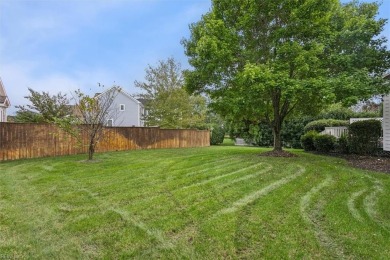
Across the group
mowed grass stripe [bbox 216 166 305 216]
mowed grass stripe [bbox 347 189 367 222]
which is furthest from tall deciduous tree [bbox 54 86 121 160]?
mowed grass stripe [bbox 347 189 367 222]

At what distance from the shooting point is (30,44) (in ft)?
45.3

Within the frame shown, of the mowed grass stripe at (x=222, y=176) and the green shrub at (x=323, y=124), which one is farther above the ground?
the green shrub at (x=323, y=124)

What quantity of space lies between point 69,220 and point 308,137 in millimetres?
14212

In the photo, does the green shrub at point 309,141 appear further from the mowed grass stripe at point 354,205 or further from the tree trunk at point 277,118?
the mowed grass stripe at point 354,205

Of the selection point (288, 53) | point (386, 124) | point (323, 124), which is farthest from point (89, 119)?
point (323, 124)

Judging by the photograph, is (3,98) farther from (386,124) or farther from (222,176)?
(386,124)

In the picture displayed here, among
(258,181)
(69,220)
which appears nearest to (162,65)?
(258,181)

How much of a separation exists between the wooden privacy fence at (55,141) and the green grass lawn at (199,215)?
15.9 feet

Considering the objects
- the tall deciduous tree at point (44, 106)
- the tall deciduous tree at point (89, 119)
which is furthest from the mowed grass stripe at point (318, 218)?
the tall deciduous tree at point (44, 106)

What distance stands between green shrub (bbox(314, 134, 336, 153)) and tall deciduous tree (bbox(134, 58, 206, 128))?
13.9 m

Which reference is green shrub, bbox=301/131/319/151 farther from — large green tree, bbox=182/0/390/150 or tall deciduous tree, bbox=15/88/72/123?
tall deciduous tree, bbox=15/88/72/123

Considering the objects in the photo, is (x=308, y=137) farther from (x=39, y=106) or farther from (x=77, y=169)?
(x=39, y=106)

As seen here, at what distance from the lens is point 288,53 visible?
10.6 m

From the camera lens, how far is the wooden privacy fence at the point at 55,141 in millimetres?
11883
